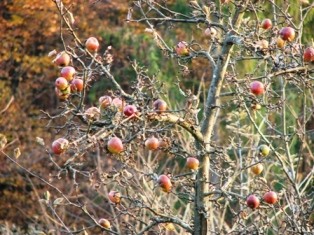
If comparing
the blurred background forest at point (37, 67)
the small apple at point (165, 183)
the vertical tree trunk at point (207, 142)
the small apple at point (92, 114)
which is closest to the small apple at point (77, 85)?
the small apple at point (92, 114)

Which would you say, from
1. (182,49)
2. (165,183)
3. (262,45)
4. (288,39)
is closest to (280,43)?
→ (288,39)

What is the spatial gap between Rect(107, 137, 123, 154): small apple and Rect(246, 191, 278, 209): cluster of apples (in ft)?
2.23

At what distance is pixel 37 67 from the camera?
1396 cm

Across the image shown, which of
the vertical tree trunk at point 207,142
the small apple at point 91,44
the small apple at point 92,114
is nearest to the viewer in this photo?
the small apple at point 92,114

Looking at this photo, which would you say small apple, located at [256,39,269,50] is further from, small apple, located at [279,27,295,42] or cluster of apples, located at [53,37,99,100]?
cluster of apples, located at [53,37,99,100]

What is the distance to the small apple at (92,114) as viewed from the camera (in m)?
3.09

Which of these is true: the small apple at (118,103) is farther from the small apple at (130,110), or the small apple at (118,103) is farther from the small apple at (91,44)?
the small apple at (91,44)

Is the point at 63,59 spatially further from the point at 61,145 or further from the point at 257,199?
the point at 257,199

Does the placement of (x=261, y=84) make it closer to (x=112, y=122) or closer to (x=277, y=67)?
(x=277, y=67)

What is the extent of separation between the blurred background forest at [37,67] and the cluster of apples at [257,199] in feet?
29.9

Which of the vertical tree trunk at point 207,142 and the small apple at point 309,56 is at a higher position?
the small apple at point 309,56

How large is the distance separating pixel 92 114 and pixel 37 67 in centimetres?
1102

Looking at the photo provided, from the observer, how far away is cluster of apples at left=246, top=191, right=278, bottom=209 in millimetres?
3482

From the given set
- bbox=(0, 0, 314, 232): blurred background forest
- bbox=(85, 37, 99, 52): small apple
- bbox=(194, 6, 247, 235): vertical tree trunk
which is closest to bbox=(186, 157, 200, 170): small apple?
bbox=(194, 6, 247, 235): vertical tree trunk
